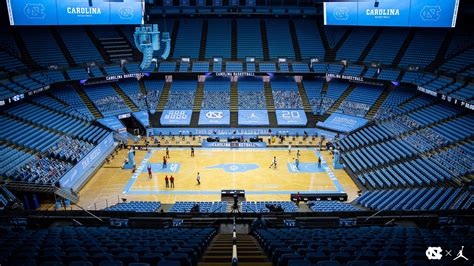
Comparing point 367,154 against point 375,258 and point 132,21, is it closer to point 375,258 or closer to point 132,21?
point 375,258

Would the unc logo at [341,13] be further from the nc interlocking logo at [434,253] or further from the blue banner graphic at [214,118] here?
the nc interlocking logo at [434,253]

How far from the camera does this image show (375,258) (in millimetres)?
8672

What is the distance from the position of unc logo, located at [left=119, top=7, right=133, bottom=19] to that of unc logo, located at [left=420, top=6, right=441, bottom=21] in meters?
34.6

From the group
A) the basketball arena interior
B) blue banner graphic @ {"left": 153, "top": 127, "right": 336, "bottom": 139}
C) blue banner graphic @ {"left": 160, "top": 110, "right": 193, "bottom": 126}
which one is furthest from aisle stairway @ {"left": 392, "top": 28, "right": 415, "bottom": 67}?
blue banner graphic @ {"left": 160, "top": 110, "right": 193, "bottom": 126}

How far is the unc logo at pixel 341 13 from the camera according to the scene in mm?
47781

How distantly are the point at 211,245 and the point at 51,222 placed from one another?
325 inches

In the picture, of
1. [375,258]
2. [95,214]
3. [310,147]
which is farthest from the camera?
[310,147]

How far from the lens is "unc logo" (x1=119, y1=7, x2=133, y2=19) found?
156 ft

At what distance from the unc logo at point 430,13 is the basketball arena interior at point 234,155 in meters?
0.11

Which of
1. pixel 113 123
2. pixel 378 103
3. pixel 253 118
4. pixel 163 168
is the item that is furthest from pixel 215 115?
pixel 378 103

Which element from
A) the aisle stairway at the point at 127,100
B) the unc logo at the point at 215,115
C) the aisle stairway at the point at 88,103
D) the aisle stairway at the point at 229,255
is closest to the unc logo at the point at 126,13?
the aisle stairway at the point at 127,100

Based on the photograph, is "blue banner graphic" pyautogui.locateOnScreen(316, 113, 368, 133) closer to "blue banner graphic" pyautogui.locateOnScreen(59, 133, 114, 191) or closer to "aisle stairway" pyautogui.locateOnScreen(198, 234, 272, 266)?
"blue banner graphic" pyautogui.locateOnScreen(59, 133, 114, 191)

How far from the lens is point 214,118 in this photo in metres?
47.3

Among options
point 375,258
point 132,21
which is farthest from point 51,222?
point 132,21
